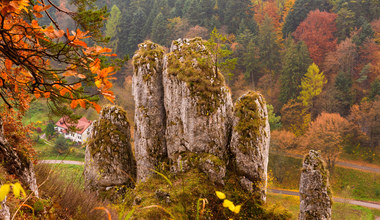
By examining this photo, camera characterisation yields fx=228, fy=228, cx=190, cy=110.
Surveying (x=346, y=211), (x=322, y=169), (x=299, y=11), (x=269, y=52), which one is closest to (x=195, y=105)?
(x=322, y=169)

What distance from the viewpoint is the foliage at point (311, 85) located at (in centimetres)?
2692

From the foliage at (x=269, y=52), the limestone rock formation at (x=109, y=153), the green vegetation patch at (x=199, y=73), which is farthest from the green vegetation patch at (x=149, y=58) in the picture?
the foliage at (x=269, y=52)

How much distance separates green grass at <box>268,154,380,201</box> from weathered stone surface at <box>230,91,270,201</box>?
1434 centimetres

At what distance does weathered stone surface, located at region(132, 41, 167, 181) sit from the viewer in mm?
10336

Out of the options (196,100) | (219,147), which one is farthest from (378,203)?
(196,100)

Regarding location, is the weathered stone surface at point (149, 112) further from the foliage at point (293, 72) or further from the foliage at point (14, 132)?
the foliage at point (293, 72)

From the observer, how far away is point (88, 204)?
3787 mm

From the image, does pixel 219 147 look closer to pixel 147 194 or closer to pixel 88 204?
pixel 147 194

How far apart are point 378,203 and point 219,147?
824 inches

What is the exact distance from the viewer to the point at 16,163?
140 inches

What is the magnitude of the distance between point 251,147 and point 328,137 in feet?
60.1

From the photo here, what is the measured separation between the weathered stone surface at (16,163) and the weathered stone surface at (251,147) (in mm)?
6758

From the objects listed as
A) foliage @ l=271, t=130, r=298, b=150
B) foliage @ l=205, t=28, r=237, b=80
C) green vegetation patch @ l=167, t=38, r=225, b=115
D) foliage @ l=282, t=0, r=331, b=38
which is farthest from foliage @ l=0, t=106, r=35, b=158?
foliage @ l=282, t=0, r=331, b=38

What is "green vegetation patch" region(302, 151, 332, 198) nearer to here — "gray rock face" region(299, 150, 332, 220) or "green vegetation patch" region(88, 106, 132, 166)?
"gray rock face" region(299, 150, 332, 220)
